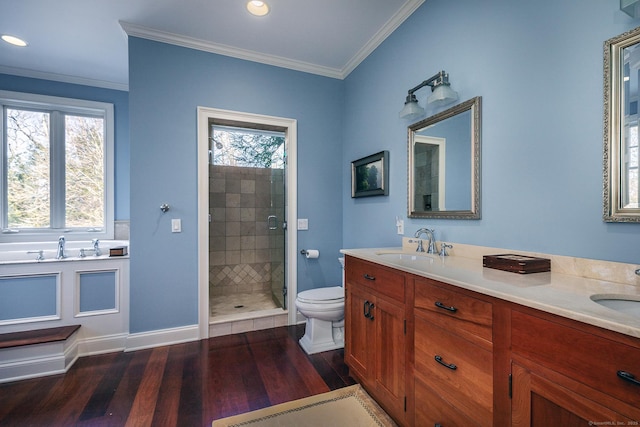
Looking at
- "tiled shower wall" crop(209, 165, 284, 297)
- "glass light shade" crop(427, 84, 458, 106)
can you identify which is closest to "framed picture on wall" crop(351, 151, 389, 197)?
"glass light shade" crop(427, 84, 458, 106)

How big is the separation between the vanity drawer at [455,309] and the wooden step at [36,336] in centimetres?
259

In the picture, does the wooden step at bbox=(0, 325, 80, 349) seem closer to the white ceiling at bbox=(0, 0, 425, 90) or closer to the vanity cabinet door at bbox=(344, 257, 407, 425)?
the vanity cabinet door at bbox=(344, 257, 407, 425)

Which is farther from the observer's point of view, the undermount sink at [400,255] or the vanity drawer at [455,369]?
the undermount sink at [400,255]

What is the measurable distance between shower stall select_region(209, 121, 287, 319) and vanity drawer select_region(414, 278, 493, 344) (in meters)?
2.49

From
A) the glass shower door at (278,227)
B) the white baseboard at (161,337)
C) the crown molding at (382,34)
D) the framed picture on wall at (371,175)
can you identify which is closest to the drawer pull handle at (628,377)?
the framed picture on wall at (371,175)

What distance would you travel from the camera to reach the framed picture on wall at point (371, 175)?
246 centimetres

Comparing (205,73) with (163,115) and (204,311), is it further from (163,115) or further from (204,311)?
(204,311)

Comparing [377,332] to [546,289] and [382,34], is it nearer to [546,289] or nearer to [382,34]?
[546,289]

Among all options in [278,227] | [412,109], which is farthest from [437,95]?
[278,227]

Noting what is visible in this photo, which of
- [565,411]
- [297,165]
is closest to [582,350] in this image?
[565,411]

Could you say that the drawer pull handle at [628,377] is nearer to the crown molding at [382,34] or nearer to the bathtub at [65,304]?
the crown molding at [382,34]

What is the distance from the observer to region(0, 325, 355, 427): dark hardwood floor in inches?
63.9

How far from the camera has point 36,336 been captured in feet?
6.93

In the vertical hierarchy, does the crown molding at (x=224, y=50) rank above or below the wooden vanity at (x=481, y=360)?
above
